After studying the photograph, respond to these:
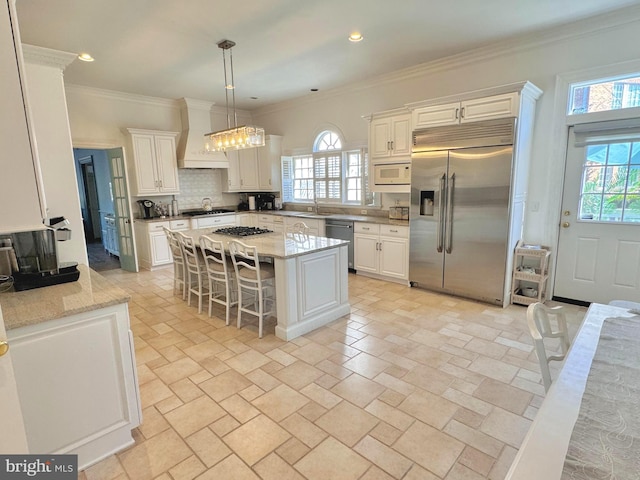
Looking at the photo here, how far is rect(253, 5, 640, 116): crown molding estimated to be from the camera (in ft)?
10.9

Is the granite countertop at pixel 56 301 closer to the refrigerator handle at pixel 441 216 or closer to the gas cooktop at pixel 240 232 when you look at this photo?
the gas cooktop at pixel 240 232

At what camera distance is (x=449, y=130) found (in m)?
4.00

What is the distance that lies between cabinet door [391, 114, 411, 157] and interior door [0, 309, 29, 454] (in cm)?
449

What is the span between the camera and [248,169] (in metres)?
7.18

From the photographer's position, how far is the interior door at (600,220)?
138 inches

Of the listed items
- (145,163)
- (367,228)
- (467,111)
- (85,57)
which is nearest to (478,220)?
(467,111)

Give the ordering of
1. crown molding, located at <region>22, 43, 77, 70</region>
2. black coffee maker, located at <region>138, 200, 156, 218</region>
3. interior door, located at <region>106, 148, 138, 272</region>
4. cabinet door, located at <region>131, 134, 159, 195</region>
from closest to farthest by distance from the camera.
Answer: crown molding, located at <region>22, 43, 77, 70</region>
interior door, located at <region>106, 148, 138, 272</region>
cabinet door, located at <region>131, 134, 159, 195</region>
black coffee maker, located at <region>138, 200, 156, 218</region>

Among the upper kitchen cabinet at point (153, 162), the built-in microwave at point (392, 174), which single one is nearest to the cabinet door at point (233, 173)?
the upper kitchen cabinet at point (153, 162)

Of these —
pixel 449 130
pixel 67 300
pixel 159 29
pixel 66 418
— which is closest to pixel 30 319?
pixel 67 300

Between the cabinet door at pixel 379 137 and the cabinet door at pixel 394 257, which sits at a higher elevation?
the cabinet door at pixel 379 137

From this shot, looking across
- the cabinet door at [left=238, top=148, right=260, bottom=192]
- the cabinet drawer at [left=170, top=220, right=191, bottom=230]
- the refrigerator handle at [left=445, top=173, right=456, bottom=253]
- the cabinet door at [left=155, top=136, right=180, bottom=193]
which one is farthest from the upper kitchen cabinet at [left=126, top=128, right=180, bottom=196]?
the refrigerator handle at [left=445, top=173, right=456, bottom=253]

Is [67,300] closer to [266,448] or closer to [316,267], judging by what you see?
[266,448]

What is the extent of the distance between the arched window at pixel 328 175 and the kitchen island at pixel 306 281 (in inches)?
93.3

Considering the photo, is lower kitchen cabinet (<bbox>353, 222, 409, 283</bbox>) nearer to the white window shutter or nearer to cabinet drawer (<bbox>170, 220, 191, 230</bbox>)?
the white window shutter
